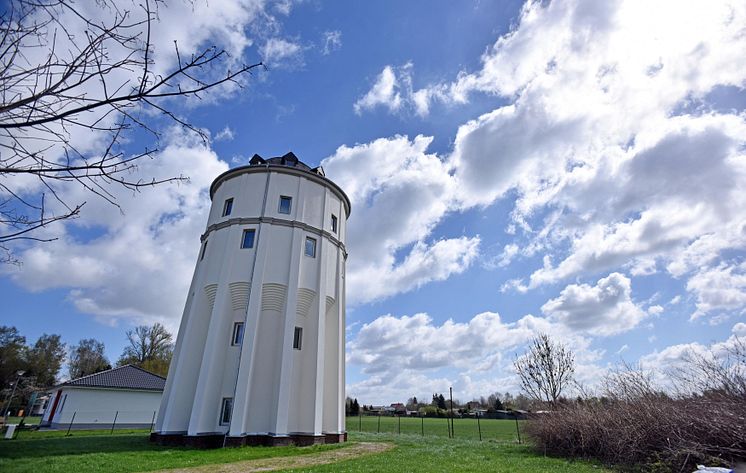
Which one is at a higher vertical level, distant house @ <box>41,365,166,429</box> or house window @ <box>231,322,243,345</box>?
house window @ <box>231,322,243,345</box>

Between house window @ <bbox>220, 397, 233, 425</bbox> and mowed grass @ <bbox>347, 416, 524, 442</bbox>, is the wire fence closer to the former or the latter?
mowed grass @ <bbox>347, 416, 524, 442</bbox>

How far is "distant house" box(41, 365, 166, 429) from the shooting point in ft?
91.4

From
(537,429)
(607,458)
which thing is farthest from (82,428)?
(607,458)

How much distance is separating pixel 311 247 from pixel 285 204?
263 centimetres

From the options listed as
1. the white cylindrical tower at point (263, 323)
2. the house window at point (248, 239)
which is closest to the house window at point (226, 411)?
the white cylindrical tower at point (263, 323)

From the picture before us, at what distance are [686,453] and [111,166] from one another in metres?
12.2

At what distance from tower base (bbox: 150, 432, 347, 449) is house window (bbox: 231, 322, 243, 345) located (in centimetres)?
370

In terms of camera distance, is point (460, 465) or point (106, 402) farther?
point (106, 402)

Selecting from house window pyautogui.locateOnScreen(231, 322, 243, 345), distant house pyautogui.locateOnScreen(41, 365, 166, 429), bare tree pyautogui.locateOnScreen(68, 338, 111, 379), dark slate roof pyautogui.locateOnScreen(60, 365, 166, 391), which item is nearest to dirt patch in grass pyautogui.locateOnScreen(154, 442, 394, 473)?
house window pyautogui.locateOnScreen(231, 322, 243, 345)

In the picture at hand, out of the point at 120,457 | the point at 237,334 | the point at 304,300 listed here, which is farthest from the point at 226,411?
the point at 304,300

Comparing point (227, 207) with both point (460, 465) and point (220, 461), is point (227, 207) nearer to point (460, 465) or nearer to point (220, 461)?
point (220, 461)

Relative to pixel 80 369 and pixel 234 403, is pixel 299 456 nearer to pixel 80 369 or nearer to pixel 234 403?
pixel 234 403

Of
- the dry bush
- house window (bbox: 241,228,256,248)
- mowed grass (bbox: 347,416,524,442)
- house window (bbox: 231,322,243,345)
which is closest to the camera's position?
the dry bush

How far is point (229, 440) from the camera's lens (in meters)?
14.4
